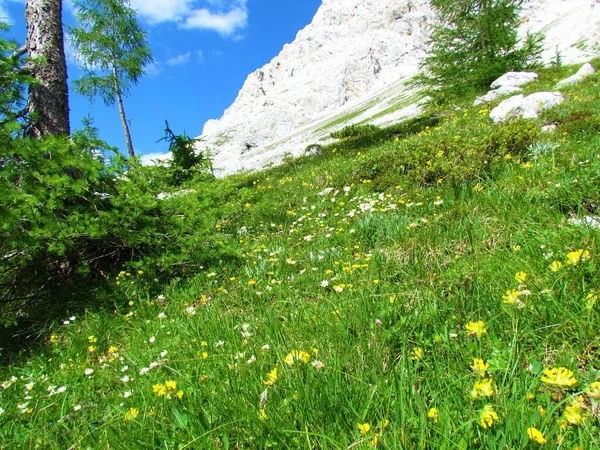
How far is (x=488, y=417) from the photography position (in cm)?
125

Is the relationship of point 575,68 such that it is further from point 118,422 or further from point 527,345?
point 118,422

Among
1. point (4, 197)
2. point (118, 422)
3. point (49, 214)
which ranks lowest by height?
point (118, 422)

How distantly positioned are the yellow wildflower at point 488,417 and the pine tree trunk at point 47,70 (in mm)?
7744

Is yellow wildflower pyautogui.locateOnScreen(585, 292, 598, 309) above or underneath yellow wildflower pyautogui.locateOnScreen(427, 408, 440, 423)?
underneath

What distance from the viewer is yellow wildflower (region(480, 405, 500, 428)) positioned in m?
1.24

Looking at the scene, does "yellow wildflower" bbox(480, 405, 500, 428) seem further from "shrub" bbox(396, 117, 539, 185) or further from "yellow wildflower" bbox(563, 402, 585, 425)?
"shrub" bbox(396, 117, 539, 185)

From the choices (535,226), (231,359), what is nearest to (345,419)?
(231,359)

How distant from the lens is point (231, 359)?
2.23m

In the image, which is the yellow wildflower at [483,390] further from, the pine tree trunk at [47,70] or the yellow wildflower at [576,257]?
the pine tree trunk at [47,70]

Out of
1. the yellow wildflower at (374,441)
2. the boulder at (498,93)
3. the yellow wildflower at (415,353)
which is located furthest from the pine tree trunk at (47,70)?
the boulder at (498,93)

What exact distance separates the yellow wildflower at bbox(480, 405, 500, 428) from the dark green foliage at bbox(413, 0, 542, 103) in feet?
66.0

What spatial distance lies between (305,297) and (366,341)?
1.41 m

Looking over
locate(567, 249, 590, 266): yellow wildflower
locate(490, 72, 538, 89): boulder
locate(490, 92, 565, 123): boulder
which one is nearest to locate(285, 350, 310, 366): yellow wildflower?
locate(567, 249, 590, 266): yellow wildflower

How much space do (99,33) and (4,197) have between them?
89.9 feet
